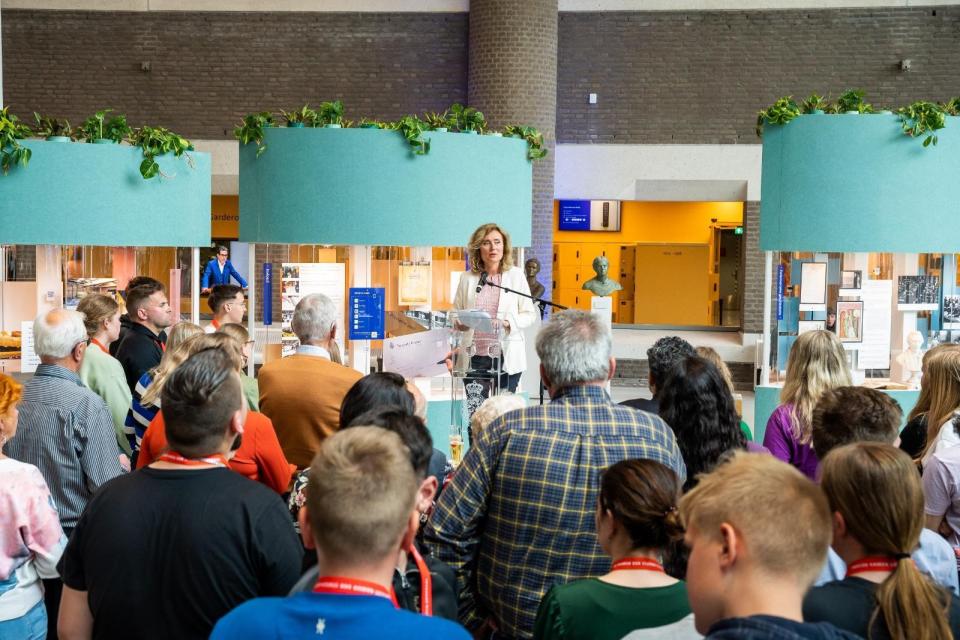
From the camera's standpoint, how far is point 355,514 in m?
1.86

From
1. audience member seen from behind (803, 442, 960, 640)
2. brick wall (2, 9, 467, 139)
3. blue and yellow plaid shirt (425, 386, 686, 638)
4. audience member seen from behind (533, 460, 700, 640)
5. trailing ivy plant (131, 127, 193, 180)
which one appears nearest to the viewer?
audience member seen from behind (803, 442, 960, 640)

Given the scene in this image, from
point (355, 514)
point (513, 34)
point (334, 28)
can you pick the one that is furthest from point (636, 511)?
point (334, 28)

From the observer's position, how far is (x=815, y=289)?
26.2ft

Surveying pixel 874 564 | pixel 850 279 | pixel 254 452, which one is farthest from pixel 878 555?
pixel 850 279

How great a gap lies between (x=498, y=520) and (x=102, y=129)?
5691 mm

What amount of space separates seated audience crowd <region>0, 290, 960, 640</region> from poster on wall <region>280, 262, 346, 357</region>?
3616 mm

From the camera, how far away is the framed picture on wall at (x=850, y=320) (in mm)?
7977

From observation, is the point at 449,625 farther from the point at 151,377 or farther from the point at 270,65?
the point at 270,65

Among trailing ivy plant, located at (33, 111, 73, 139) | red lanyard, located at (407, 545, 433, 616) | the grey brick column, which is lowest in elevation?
red lanyard, located at (407, 545, 433, 616)

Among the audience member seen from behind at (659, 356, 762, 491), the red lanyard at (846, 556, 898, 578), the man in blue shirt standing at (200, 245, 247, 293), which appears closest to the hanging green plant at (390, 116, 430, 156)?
the audience member seen from behind at (659, 356, 762, 491)

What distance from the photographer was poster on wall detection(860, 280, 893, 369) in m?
7.98

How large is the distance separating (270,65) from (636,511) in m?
14.7

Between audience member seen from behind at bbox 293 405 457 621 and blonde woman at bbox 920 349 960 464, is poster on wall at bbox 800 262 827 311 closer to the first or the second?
blonde woman at bbox 920 349 960 464

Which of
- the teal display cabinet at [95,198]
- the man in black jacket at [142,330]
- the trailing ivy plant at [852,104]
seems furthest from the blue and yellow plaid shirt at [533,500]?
the trailing ivy plant at [852,104]
